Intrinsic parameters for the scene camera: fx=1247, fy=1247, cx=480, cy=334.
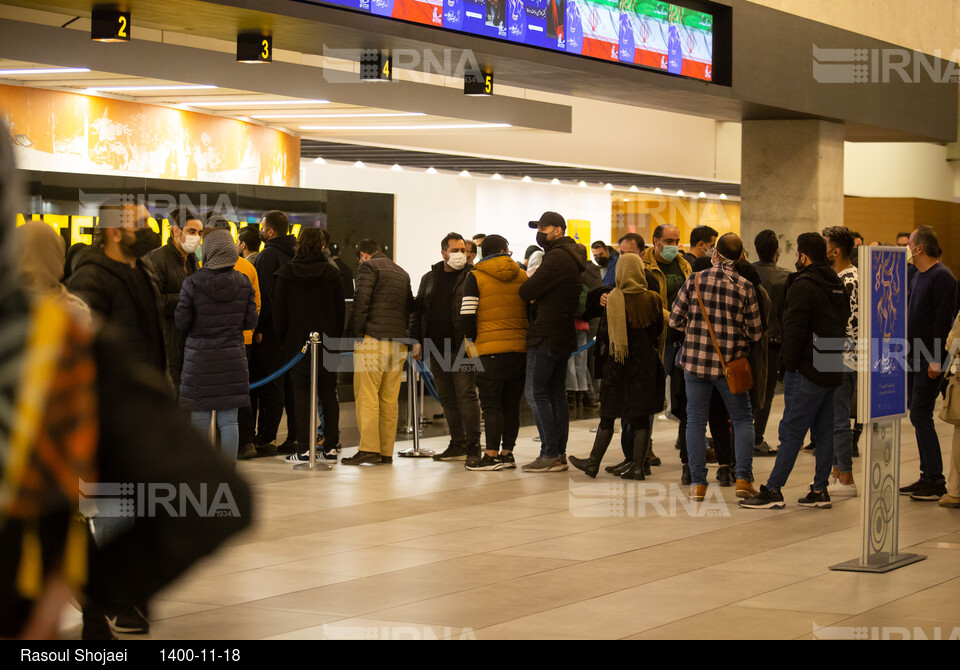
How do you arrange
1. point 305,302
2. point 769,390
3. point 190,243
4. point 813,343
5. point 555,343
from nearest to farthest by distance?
point 813,343 < point 555,343 < point 305,302 < point 190,243 < point 769,390

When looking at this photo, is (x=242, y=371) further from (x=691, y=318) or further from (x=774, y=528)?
(x=774, y=528)

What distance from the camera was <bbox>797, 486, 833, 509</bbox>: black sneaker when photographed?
27.0 feet

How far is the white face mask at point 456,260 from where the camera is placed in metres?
10.1

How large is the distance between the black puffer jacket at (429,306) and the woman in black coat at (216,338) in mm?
2295

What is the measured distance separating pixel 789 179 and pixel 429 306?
285 inches

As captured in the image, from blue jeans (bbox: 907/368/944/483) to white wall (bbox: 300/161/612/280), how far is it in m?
10.3

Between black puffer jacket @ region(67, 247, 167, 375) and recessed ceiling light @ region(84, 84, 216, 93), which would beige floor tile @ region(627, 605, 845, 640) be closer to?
black puffer jacket @ region(67, 247, 167, 375)

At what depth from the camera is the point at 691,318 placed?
8.30 m

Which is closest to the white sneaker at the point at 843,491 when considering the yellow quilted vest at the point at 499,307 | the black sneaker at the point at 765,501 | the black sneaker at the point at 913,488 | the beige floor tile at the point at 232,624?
the black sneaker at the point at 913,488

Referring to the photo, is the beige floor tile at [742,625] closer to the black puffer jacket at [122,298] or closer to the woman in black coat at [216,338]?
the black puffer jacket at [122,298]

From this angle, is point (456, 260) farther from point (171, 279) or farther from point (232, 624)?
point (232, 624)

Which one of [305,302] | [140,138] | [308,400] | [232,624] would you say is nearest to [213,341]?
[305,302]

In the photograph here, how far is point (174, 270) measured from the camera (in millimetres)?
9609
